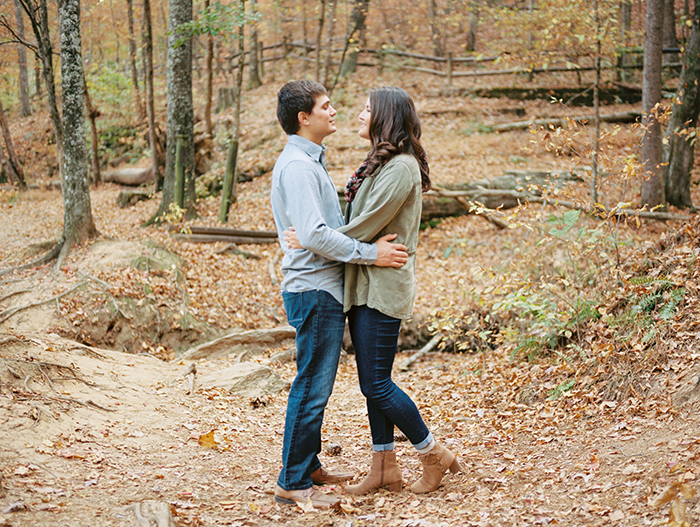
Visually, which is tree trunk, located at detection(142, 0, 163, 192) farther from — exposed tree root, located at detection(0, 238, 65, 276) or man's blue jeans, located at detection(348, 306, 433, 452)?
man's blue jeans, located at detection(348, 306, 433, 452)

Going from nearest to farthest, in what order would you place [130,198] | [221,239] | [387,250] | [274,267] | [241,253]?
[387,250]
[274,267]
[241,253]
[221,239]
[130,198]

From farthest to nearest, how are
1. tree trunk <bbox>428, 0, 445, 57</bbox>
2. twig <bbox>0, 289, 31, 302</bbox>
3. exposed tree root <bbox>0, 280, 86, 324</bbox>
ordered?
tree trunk <bbox>428, 0, 445, 57</bbox>
twig <bbox>0, 289, 31, 302</bbox>
exposed tree root <bbox>0, 280, 86, 324</bbox>

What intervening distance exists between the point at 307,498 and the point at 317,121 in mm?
2205

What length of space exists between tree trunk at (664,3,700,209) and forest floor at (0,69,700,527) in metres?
1.93

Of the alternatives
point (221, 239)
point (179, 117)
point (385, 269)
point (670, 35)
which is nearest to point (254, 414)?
point (385, 269)

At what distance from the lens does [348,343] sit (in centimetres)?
828

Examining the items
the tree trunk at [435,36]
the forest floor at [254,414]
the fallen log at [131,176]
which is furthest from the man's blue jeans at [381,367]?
the tree trunk at [435,36]

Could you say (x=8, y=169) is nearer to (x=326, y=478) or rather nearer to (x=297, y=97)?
(x=297, y=97)

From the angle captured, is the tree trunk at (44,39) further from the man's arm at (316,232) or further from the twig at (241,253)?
the man's arm at (316,232)

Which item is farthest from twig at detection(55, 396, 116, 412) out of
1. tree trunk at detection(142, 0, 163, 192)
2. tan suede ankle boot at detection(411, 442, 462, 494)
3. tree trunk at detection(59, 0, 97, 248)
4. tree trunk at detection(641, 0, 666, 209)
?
tree trunk at detection(142, 0, 163, 192)

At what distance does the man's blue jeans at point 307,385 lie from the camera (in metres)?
3.09

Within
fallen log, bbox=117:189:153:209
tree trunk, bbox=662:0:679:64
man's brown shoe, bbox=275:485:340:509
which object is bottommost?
man's brown shoe, bbox=275:485:340:509

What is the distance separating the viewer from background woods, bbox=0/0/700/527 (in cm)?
312

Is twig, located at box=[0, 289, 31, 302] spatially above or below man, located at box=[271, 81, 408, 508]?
below
